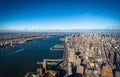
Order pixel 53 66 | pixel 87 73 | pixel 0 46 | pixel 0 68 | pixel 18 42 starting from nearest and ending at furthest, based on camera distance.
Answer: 1. pixel 87 73
2. pixel 0 68
3. pixel 53 66
4. pixel 0 46
5. pixel 18 42

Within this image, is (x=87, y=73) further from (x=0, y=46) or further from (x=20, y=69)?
(x=0, y=46)

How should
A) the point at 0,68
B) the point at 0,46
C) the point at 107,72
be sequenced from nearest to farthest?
the point at 107,72
the point at 0,68
the point at 0,46

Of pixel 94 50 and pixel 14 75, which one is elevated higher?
pixel 94 50

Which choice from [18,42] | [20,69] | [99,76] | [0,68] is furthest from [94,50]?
[18,42]

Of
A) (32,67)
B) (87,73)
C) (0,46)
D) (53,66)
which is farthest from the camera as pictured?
(0,46)

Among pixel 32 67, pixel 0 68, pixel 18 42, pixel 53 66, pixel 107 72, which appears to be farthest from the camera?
pixel 18 42

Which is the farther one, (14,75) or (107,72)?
(14,75)

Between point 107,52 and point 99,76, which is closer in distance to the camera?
point 99,76

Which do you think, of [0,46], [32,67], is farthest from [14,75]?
[0,46]

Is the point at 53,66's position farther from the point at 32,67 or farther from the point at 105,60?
the point at 105,60
